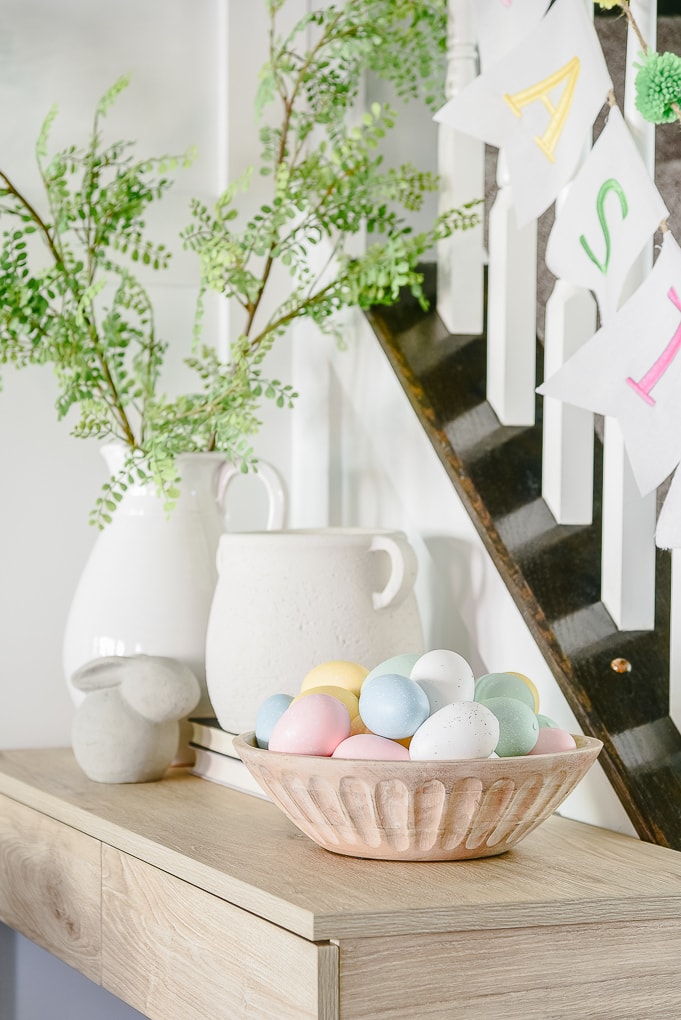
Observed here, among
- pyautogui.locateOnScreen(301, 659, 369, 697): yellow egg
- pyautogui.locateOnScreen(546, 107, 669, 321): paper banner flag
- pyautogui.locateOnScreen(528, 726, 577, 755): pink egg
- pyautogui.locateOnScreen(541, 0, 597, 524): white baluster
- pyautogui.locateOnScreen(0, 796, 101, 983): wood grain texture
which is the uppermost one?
pyautogui.locateOnScreen(546, 107, 669, 321): paper banner flag

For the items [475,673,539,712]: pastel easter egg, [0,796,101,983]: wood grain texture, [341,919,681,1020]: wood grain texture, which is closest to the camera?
[341,919,681,1020]: wood grain texture

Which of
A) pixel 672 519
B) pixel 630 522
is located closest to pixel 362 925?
pixel 672 519

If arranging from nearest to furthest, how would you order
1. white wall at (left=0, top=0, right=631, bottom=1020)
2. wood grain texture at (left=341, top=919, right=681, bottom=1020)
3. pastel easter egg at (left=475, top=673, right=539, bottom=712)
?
wood grain texture at (left=341, top=919, right=681, bottom=1020)
pastel easter egg at (left=475, top=673, right=539, bottom=712)
white wall at (left=0, top=0, right=631, bottom=1020)

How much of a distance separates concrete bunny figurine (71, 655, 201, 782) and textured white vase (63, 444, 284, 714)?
3.9 inches

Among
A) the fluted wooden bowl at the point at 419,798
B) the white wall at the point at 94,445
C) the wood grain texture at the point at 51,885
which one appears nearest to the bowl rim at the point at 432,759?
the fluted wooden bowl at the point at 419,798

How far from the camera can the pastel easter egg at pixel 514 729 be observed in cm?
97

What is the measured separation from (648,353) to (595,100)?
235 millimetres

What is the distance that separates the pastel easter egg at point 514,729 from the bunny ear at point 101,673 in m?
0.49

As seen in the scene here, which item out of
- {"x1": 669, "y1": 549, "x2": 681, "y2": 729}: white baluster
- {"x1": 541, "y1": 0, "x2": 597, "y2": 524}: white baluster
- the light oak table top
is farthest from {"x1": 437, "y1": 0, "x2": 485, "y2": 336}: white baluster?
the light oak table top

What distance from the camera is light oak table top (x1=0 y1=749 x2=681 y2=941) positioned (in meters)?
0.84

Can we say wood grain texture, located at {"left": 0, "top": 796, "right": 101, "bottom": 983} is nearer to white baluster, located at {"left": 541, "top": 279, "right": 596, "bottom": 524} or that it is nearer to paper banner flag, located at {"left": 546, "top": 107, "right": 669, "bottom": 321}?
white baluster, located at {"left": 541, "top": 279, "right": 596, "bottom": 524}

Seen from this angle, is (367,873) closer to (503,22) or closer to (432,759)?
(432,759)

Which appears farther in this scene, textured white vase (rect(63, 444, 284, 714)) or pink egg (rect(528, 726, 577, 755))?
textured white vase (rect(63, 444, 284, 714))

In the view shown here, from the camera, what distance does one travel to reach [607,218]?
3.41 ft
